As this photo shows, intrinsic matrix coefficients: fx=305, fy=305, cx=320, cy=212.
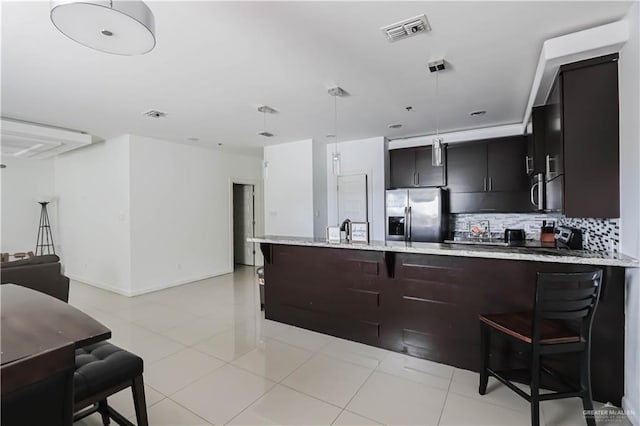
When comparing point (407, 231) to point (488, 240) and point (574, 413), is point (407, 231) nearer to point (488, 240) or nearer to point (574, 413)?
point (488, 240)

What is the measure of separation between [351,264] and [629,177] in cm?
218

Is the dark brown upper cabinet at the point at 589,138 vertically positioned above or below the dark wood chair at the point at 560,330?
above

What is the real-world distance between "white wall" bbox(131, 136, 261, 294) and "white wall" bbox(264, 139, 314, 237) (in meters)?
1.07

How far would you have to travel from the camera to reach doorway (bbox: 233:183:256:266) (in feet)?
24.3

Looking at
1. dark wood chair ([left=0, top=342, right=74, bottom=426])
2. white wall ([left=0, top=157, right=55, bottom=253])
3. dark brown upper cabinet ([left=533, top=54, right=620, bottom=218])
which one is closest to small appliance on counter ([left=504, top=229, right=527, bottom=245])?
dark brown upper cabinet ([left=533, top=54, right=620, bottom=218])

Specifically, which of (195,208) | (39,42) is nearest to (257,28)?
(39,42)

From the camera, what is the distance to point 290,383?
2406 mm

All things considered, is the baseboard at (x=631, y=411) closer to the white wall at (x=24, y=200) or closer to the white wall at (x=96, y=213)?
the white wall at (x=96, y=213)

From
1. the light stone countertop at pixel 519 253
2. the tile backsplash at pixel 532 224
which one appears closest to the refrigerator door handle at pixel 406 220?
the tile backsplash at pixel 532 224

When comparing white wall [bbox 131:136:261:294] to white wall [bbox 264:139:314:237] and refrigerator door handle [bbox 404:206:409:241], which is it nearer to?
white wall [bbox 264:139:314:237]

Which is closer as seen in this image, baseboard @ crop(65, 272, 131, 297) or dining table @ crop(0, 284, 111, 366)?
dining table @ crop(0, 284, 111, 366)

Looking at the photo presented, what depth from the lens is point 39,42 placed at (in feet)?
7.39

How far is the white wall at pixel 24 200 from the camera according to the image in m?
6.02

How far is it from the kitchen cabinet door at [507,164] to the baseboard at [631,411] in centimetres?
299
